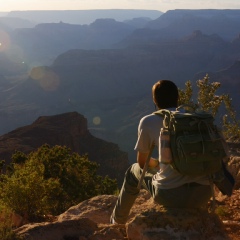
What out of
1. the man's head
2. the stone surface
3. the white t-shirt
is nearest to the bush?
the stone surface

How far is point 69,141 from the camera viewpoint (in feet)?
149

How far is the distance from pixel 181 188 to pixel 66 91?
388 feet

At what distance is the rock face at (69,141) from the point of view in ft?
127

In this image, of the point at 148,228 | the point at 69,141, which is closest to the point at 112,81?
the point at 69,141

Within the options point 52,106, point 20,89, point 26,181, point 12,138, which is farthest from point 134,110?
point 26,181

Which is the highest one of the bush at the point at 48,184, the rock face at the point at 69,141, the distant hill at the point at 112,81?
the bush at the point at 48,184

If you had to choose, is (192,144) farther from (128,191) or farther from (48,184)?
(48,184)

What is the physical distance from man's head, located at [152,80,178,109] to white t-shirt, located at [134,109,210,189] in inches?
8.7

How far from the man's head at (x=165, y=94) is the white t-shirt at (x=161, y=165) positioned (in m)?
0.22

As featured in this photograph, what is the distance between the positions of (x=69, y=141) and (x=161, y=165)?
4209cm

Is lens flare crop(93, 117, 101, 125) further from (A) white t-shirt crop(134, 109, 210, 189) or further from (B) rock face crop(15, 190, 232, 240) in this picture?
(A) white t-shirt crop(134, 109, 210, 189)

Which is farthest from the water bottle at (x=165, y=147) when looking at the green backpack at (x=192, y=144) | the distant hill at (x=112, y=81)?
the distant hill at (x=112, y=81)

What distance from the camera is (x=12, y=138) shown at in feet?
130

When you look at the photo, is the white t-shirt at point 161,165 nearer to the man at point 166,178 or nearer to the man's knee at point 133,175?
the man at point 166,178
